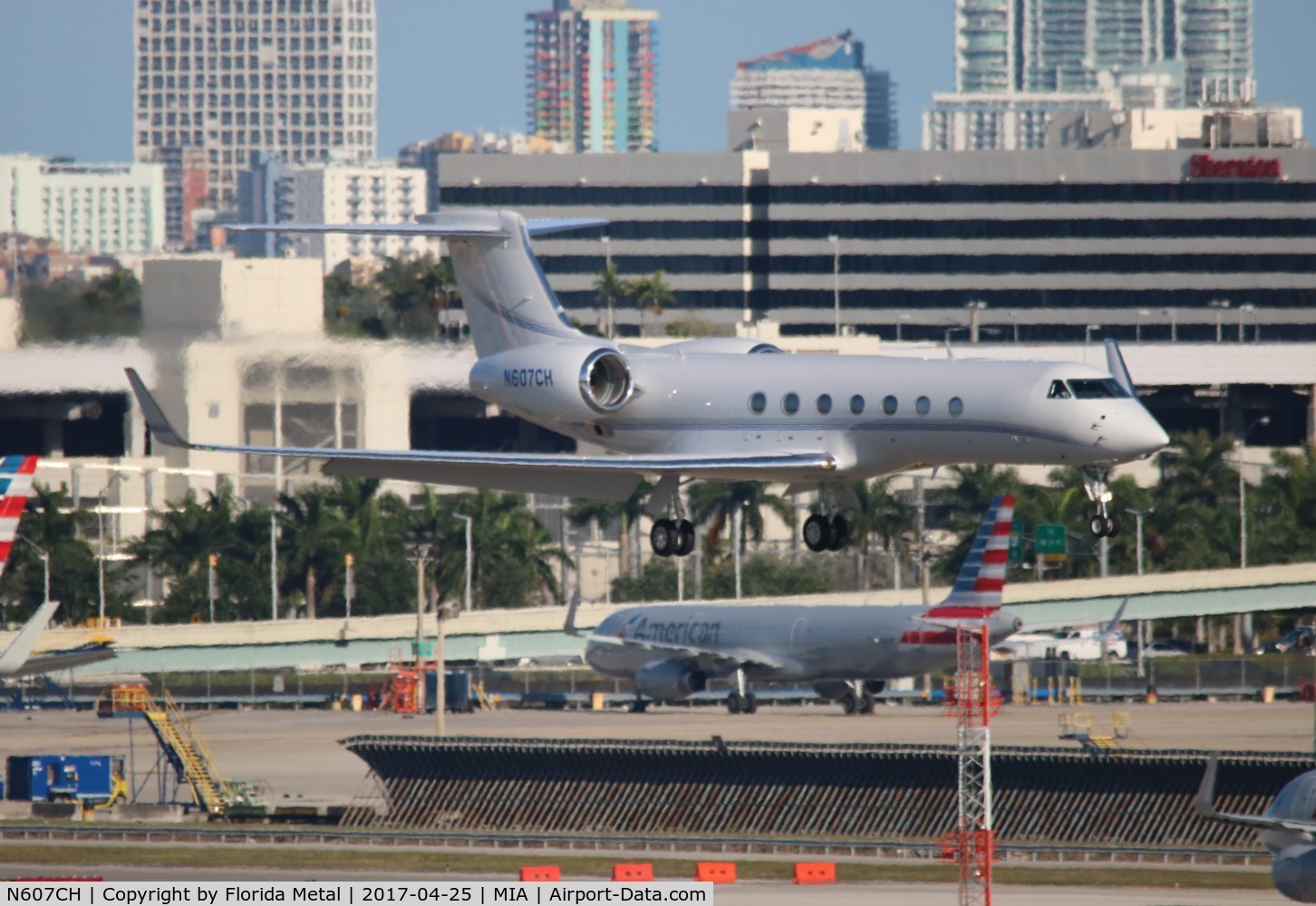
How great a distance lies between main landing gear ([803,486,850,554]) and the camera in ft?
155

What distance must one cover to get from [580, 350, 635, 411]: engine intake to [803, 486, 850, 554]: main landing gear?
16.1 ft

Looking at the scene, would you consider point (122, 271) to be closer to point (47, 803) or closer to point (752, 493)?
point (752, 493)

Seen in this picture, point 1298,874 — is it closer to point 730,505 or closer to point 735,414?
point 735,414

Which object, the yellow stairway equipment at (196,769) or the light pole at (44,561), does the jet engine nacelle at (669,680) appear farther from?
the light pole at (44,561)

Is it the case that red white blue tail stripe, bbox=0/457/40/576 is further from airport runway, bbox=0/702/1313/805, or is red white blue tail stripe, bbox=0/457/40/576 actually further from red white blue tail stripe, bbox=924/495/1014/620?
red white blue tail stripe, bbox=924/495/1014/620

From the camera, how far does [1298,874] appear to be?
4553 cm

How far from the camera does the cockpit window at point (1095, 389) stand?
147ft

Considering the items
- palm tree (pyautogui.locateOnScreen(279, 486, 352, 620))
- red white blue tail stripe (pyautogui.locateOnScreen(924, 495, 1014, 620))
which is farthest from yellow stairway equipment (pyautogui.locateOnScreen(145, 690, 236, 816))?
palm tree (pyautogui.locateOnScreen(279, 486, 352, 620))

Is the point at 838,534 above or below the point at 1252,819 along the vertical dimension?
above

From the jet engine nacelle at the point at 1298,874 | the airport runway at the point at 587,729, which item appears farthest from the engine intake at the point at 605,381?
the airport runway at the point at 587,729

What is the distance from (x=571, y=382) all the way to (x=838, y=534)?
6662mm

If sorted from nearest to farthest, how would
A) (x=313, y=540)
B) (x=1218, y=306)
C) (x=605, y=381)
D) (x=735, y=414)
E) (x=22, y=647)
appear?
(x=735, y=414), (x=605, y=381), (x=22, y=647), (x=313, y=540), (x=1218, y=306)

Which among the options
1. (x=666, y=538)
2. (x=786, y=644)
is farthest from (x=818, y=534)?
(x=786, y=644)

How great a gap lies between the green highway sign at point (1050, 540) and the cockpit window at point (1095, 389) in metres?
68.0
